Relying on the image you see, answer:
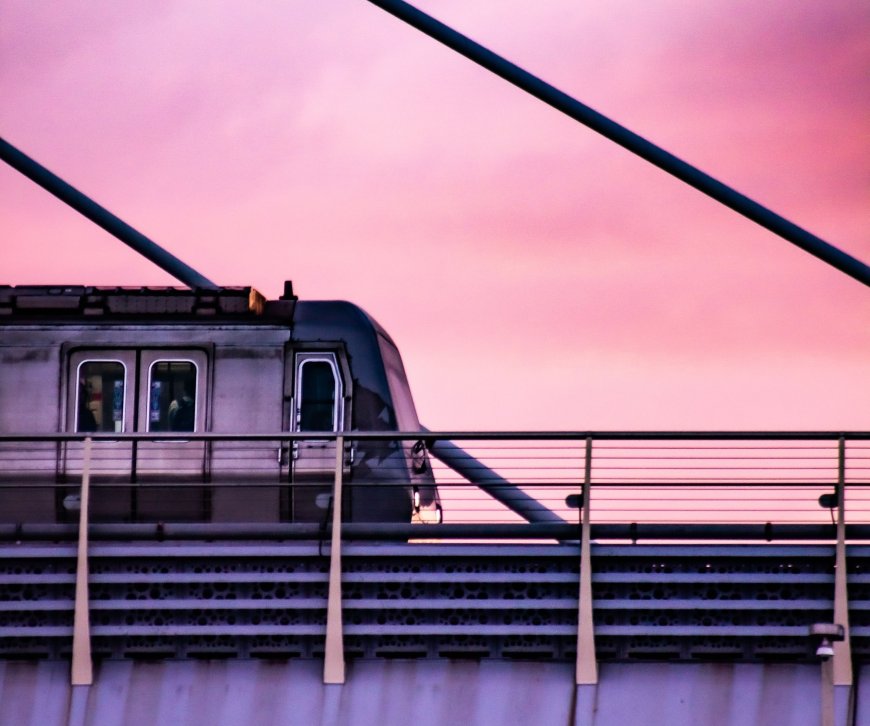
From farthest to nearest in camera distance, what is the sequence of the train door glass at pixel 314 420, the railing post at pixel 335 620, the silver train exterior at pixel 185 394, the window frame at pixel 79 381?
the window frame at pixel 79 381, the silver train exterior at pixel 185 394, the train door glass at pixel 314 420, the railing post at pixel 335 620

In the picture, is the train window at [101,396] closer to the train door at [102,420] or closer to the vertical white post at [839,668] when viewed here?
the train door at [102,420]

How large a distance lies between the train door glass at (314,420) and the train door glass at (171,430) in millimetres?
1134

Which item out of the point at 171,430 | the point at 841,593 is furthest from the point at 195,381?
the point at 841,593

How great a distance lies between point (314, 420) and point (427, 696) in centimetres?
608

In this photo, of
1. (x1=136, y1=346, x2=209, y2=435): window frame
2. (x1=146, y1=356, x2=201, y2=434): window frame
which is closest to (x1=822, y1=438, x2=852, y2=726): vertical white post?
(x1=136, y1=346, x2=209, y2=435): window frame

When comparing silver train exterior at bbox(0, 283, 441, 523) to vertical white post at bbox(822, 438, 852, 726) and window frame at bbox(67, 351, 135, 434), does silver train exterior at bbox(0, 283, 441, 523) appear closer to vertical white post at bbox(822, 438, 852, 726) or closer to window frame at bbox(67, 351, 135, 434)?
window frame at bbox(67, 351, 135, 434)

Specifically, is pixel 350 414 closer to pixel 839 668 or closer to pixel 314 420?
pixel 314 420

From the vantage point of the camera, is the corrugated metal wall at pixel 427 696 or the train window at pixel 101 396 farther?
the train window at pixel 101 396

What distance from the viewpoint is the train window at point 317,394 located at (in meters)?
20.2

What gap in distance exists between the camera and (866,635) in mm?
14766

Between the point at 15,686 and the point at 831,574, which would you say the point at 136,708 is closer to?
the point at 15,686

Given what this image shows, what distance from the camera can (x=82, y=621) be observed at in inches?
595

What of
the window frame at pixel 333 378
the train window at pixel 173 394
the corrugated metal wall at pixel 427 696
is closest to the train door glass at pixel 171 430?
the train window at pixel 173 394

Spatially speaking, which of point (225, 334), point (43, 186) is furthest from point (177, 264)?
point (225, 334)
